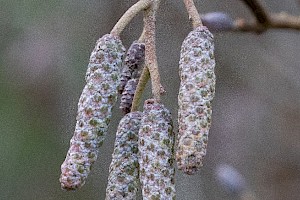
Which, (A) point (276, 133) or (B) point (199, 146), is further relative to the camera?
(A) point (276, 133)

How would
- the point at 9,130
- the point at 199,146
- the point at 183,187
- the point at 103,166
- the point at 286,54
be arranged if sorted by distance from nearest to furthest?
the point at 199,146, the point at 286,54, the point at 9,130, the point at 183,187, the point at 103,166

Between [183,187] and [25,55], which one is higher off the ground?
[25,55]

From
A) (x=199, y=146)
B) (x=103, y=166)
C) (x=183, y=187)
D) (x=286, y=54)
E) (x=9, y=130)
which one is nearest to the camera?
(x=199, y=146)

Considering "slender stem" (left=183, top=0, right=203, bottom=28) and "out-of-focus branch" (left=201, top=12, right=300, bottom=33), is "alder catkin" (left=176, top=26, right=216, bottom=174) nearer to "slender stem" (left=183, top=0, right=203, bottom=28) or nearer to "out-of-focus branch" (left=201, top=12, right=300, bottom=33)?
"slender stem" (left=183, top=0, right=203, bottom=28)

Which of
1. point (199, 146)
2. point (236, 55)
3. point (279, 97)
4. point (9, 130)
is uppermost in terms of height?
→ point (236, 55)

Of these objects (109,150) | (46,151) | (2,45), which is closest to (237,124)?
(109,150)

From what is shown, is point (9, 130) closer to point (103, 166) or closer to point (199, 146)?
point (103, 166)

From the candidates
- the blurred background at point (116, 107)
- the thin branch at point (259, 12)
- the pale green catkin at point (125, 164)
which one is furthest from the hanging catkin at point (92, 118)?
the blurred background at point (116, 107)

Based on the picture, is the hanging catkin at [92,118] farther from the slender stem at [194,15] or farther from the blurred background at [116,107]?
the blurred background at [116,107]

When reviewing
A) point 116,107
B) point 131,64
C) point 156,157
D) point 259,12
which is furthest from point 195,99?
point 116,107
